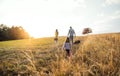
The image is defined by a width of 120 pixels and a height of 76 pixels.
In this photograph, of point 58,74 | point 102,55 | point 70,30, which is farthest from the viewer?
point 70,30

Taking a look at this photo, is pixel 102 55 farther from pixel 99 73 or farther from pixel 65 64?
pixel 65 64

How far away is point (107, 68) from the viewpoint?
502 centimetres

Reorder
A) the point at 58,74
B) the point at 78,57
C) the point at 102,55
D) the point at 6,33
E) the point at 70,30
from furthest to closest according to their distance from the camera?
the point at 6,33 < the point at 70,30 < the point at 78,57 < the point at 102,55 < the point at 58,74

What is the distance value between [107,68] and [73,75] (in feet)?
2.72

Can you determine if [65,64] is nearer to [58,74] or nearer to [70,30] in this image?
[58,74]

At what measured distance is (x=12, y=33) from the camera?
250ft

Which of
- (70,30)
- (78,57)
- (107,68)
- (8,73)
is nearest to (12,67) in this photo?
(8,73)

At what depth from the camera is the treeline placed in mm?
73119

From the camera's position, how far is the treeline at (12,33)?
73.1 m

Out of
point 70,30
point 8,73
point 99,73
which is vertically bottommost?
point 8,73

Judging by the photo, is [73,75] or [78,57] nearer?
[73,75]

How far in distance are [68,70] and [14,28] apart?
7489 centimetres

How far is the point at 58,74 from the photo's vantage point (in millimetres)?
4828

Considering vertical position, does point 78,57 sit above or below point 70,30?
below
